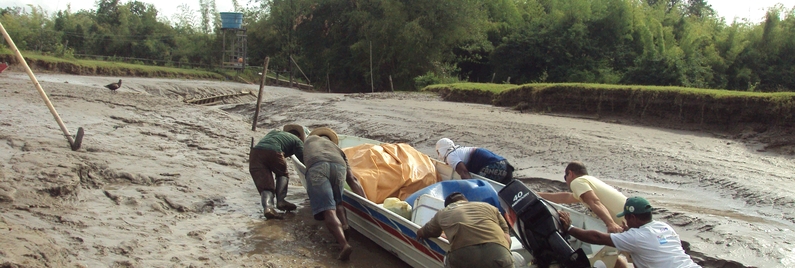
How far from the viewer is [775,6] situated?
22.8 m

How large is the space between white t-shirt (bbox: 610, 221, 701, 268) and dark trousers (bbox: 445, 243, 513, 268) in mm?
911

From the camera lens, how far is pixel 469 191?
618 cm

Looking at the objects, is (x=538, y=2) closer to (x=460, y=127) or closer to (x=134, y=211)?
(x=460, y=127)

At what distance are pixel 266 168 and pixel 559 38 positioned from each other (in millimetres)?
22229

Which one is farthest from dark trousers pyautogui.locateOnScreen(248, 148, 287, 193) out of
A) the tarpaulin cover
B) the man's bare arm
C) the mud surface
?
the man's bare arm

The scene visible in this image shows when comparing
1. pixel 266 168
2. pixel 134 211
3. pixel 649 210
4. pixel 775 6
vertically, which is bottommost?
pixel 134 211

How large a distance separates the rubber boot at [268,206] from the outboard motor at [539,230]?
10.6 feet

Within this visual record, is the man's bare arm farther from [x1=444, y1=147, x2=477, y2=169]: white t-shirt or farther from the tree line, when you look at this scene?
the tree line

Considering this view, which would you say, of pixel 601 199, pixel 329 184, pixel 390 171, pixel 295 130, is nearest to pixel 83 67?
pixel 295 130

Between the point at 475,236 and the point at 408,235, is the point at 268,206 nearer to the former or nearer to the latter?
the point at 408,235

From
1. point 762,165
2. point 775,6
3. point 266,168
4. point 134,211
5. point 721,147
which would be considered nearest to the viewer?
point 134,211

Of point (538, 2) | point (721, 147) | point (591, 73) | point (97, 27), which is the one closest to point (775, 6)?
point (591, 73)

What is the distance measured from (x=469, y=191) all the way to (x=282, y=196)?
260cm

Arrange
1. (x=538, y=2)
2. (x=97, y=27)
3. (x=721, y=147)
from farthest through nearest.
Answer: (x=97, y=27)
(x=538, y=2)
(x=721, y=147)
